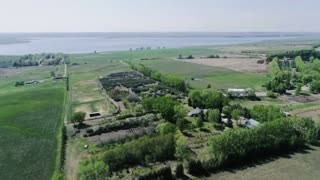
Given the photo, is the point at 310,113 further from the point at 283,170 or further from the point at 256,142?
the point at 283,170

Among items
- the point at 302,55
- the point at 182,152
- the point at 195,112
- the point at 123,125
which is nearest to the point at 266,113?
the point at 195,112

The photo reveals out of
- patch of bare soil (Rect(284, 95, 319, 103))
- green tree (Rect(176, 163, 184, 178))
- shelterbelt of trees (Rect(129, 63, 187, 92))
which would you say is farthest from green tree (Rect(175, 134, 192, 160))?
shelterbelt of trees (Rect(129, 63, 187, 92))

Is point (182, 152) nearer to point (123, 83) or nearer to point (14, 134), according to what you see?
point (14, 134)

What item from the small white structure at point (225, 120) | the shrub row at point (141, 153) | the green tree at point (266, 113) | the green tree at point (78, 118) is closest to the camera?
the shrub row at point (141, 153)

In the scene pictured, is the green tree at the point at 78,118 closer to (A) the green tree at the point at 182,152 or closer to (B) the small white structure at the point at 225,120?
(A) the green tree at the point at 182,152

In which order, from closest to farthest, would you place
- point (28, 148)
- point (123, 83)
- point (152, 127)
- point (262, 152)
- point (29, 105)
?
point (262, 152) → point (28, 148) → point (152, 127) → point (29, 105) → point (123, 83)

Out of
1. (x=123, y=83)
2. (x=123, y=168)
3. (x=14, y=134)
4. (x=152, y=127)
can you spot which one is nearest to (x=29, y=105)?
(x=14, y=134)

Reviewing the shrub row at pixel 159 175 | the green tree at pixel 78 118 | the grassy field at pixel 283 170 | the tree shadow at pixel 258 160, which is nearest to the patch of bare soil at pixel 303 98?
the tree shadow at pixel 258 160

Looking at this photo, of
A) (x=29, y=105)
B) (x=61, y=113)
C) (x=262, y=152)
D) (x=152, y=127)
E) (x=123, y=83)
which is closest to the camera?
(x=262, y=152)
